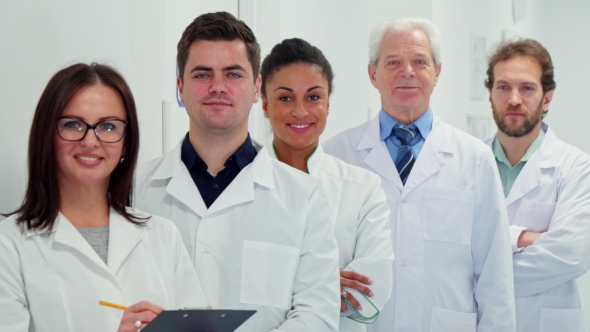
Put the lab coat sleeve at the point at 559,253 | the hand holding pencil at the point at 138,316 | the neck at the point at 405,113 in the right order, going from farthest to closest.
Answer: the lab coat sleeve at the point at 559,253 → the neck at the point at 405,113 → the hand holding pencil at the point at 138,316

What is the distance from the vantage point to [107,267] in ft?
4.86

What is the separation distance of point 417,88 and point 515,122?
2.24 feet

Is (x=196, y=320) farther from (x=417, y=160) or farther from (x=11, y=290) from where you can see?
(x=417, y=160)

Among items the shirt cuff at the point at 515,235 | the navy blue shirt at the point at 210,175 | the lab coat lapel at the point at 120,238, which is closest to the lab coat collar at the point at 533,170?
the shirt cuff at the point at 515,235

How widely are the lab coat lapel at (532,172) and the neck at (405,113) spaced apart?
1.87 ft

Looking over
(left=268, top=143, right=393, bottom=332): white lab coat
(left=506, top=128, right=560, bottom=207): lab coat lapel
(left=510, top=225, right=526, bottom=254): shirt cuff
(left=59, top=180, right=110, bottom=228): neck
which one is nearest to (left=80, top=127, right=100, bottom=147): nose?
(left=59, top=180, right=110, bottom=228): neck

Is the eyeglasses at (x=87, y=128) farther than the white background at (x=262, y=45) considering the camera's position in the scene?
No

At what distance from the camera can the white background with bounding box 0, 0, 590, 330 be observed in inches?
66.7

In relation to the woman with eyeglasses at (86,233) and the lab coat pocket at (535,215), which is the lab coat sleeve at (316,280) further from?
the lab coat pocket at (535,215)

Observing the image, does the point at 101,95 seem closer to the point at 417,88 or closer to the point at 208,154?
the point at 208,154

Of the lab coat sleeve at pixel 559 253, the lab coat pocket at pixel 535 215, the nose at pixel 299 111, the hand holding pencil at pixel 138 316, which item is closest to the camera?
the hand holding pencil at pixel 138 316

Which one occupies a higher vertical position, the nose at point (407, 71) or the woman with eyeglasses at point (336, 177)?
the nose at point (407, 71)

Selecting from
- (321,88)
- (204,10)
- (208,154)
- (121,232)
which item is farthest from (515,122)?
(121,232)

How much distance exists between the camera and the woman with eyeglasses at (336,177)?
1994mm
